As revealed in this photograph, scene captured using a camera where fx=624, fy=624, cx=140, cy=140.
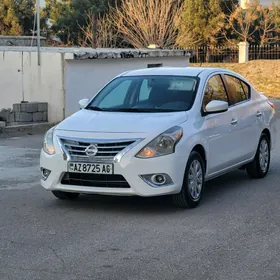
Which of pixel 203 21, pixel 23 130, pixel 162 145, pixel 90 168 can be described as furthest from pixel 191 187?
pixel 203 21

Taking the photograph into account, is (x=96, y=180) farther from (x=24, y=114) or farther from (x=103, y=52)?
(x=103, y=52)

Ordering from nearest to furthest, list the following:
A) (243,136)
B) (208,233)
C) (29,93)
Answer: (208,233) → (243,136) → (29,93)

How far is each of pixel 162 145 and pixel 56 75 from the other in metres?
10.2

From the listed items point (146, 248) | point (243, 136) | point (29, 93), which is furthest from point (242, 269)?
point (29, 93)

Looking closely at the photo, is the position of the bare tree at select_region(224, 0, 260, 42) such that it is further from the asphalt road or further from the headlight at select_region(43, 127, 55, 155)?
the headlight at select_region(43, 127, 55, 155)

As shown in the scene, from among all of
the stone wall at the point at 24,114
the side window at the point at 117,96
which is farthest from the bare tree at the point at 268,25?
the side window at the point at 117,96

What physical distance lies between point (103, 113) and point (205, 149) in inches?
52.5

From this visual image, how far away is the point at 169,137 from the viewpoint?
6930 mm

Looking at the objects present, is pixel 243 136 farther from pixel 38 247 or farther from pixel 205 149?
pixel 38 247

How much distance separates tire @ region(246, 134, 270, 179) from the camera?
30.4 ft

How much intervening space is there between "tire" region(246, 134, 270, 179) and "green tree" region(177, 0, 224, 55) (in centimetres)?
2978

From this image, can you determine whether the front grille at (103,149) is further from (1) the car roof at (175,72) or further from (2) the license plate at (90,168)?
(1) the car roof at (175,72)

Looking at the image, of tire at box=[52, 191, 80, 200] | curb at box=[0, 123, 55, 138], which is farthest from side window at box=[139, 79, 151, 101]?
curb at box=[0, 123, 55, 138]

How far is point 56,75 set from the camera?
16609 millimetres
